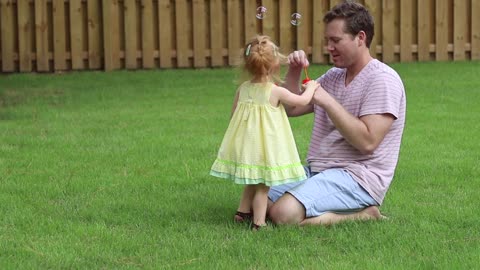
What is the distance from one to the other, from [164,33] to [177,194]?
315 inches

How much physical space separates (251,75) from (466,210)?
1.46 metres

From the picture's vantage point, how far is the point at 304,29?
14.4 m

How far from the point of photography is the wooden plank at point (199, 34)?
14.3 m

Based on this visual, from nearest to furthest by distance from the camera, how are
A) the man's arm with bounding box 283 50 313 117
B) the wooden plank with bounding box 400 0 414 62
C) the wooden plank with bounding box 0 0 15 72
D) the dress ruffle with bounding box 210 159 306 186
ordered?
the dress ruffle with bounding box 210 159 306 186, the man's arm with bounding box 283 50 313 117, the wooden plank with bounding box 0 0 15 72, the wooden plank with bounding box 400 0 414 62

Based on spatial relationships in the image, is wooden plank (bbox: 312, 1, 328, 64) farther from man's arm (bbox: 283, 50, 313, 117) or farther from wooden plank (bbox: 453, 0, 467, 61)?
man's arm (bbox: 283, 50, 313, 117)

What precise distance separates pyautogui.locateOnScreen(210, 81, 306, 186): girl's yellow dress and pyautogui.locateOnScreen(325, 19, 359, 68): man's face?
0.42 metres

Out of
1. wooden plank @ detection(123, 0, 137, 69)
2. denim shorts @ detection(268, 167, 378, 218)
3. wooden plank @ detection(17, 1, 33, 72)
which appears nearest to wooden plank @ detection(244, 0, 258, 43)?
wooden plank @ detection(123, 0, 137, 69)

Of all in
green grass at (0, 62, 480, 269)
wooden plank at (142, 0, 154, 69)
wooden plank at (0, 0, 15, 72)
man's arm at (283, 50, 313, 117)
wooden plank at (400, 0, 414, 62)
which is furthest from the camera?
wooden plank at (400, 0, 414, 62)

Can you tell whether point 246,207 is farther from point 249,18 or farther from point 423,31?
point 423,31

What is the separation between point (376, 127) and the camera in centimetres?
561

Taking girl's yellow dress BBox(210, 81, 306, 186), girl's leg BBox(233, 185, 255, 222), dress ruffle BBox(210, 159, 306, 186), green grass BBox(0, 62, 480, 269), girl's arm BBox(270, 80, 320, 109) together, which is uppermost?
girl's arm BBox(270, 80, 320, 109)

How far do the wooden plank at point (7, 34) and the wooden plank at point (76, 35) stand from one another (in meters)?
0.80

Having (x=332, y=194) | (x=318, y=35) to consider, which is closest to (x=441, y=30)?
(x=318, y=35)

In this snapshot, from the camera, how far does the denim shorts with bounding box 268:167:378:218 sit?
223 inches
